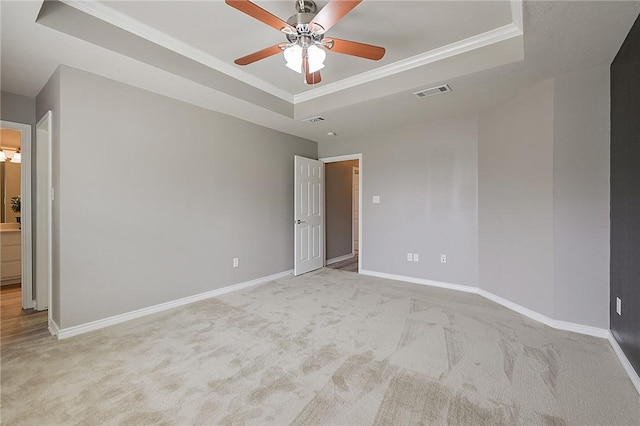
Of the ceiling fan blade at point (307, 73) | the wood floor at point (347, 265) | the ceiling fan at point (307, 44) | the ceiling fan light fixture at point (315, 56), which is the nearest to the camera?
the ceiling fan at point (307, 44)

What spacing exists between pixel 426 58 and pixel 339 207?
374cm

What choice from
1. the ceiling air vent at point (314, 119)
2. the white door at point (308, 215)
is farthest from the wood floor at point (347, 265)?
the ceiling air vent at point (314, 119)

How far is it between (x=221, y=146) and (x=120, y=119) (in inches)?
45.6

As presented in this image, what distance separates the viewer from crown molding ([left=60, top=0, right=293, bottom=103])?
217cm

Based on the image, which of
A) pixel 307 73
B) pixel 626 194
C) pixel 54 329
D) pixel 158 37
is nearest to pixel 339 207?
pixel 307 73

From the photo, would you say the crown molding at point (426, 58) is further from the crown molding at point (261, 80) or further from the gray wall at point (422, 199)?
the gray wall at point (422, 199)

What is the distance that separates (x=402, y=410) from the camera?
1.62 m

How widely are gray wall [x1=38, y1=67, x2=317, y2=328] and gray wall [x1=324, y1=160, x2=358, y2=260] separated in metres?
1.80

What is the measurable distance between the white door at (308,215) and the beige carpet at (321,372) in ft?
5.86

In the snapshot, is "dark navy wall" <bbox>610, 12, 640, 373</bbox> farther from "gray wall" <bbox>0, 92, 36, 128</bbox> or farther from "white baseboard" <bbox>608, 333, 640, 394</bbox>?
"gray wall" <bbox>0, 92, 36, 128</bbox>

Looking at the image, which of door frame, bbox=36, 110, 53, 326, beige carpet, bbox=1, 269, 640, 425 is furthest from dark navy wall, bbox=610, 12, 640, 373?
door frame, bbox=36, 110, 53, 326

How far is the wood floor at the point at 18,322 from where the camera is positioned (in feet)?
8.39

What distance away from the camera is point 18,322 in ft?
9.45

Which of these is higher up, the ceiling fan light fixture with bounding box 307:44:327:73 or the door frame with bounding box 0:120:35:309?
the ceiling fan light fixture with bounding box 307:44:327:73
